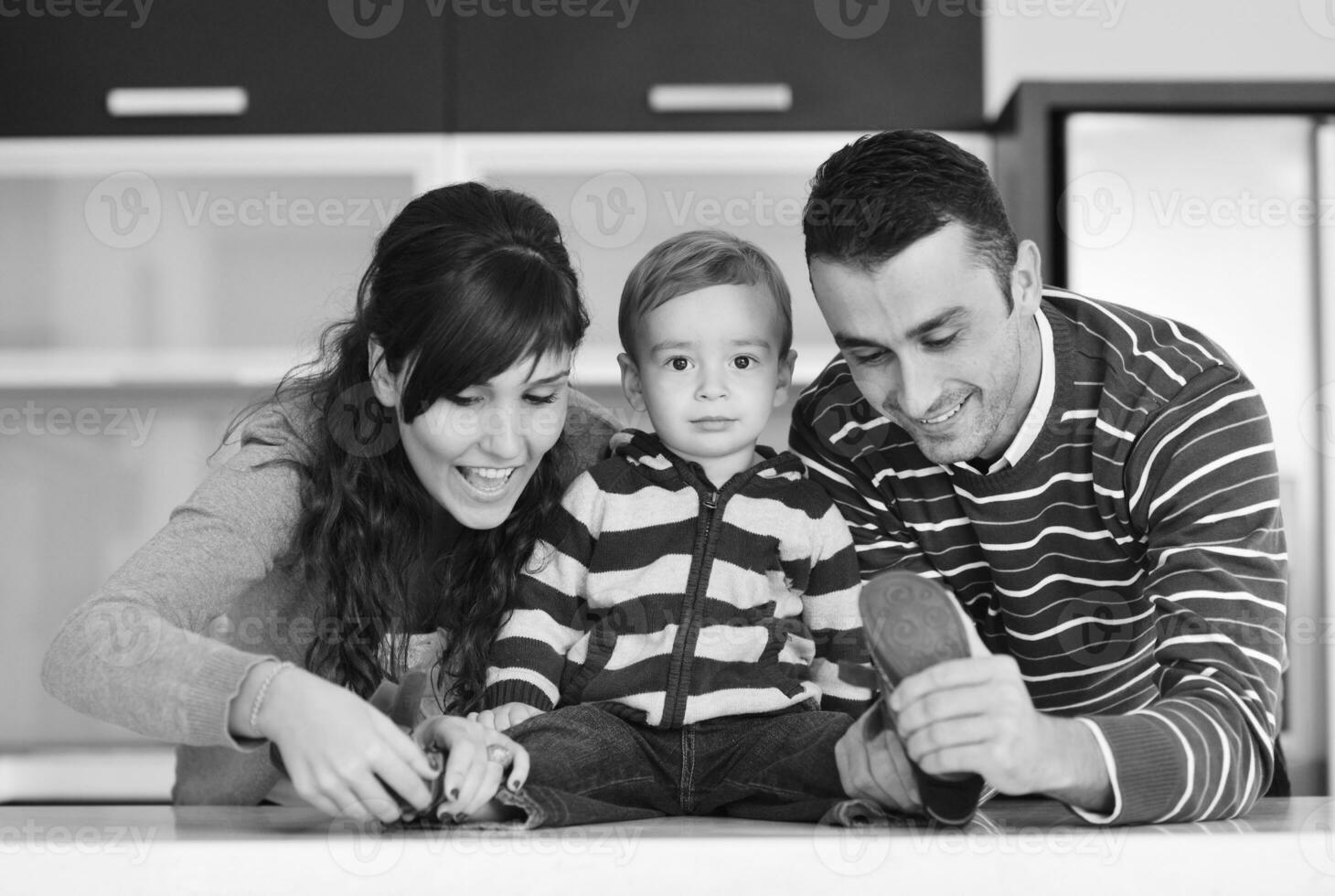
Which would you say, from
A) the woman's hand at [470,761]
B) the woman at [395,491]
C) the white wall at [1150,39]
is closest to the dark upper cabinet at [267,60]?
the white wall at [1150,39]

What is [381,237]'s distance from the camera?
119 centimetres

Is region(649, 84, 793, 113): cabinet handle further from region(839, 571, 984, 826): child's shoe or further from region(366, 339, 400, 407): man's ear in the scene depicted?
region(839, 571, 984, 826): child's shoe

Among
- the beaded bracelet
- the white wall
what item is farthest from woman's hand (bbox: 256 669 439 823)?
the white wall

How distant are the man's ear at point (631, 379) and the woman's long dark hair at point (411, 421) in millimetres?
71

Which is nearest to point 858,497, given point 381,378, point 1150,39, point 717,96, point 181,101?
point 381,378

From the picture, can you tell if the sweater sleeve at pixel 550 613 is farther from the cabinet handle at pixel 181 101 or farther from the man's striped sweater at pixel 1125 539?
the cabinet handle at pixel 181 101

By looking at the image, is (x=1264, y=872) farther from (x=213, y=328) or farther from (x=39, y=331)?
(x=39, y=331)

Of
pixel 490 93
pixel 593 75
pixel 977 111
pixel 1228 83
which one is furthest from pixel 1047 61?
pixel 490 93

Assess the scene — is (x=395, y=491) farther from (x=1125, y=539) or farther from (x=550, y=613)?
(x=1125, y=539)

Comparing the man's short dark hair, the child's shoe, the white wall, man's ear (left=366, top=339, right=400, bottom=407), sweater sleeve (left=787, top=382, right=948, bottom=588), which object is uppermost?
the white wall

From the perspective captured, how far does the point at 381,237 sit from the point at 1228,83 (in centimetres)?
158

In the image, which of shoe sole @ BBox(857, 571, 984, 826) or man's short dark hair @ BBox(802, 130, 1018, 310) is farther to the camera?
man's short dark hair @ BBox(802, 130, 1018, 310)

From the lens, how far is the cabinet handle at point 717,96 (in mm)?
2287

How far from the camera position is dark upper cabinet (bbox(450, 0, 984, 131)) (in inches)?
90.4
